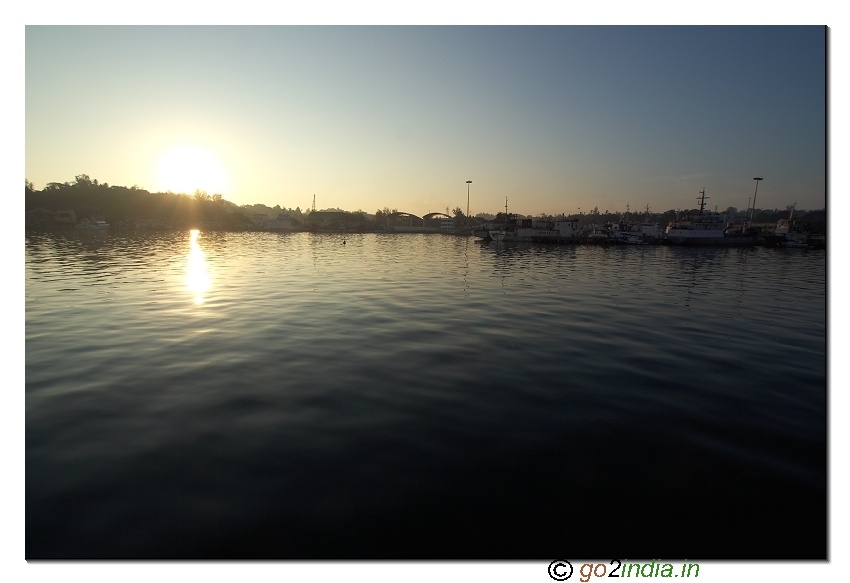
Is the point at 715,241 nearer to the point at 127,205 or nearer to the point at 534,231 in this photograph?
the point at 534,231

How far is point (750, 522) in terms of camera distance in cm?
397

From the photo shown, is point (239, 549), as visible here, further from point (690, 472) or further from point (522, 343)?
point (522, 343)

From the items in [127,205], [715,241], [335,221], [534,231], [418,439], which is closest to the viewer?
[418,439]

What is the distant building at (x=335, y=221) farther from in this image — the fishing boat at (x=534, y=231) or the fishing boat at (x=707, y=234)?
the fishing boat at (x=707, y=234)

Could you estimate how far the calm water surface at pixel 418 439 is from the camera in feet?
12.4

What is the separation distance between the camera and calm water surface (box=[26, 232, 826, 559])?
148 inches

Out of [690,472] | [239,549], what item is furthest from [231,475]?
[690,472]

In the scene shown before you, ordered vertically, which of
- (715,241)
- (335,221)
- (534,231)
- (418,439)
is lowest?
(418,439)

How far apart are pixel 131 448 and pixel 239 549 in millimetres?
2631

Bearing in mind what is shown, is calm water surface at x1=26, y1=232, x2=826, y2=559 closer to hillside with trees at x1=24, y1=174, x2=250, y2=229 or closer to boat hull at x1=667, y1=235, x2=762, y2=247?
boat hull at x1=667, y1=235, x2=762, y2=247

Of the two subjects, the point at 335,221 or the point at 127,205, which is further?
the point at 335,221

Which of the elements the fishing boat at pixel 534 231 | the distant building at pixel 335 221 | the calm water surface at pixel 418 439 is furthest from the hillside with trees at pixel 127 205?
the calm water surface at pixel 418 439

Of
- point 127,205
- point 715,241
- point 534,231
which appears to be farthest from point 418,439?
point 127,205

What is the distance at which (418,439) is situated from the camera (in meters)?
5.41
